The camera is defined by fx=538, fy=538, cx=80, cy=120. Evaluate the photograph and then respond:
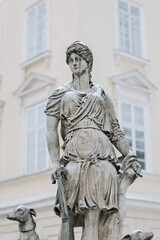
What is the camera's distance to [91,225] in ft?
13.4

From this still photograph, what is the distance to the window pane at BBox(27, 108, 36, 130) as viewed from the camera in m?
15.5

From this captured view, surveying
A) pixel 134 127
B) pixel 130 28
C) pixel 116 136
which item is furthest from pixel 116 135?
pixel 130 28

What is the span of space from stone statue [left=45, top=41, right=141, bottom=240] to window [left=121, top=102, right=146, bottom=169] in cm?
1027

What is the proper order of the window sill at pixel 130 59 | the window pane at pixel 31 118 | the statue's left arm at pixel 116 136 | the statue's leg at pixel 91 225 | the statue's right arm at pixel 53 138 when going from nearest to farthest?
the statue's leg at pixel 91 225 → the statue's right arm at pixel 53 138 → the statue's left arm at pixel 116 136 → the window sill at pixel 130 59 → the window pane at pixel 31 118

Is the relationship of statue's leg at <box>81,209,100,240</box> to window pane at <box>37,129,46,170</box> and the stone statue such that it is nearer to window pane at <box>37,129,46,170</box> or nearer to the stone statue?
the stone statue

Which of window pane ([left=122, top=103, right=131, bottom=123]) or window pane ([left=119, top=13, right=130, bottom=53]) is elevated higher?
window pane ([left=119, top=13, right=130, bottom=53])

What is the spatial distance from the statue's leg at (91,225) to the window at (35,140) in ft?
34.5

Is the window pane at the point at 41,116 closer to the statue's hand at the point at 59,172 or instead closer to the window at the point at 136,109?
the window at the point at 136,109

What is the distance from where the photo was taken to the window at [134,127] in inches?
583

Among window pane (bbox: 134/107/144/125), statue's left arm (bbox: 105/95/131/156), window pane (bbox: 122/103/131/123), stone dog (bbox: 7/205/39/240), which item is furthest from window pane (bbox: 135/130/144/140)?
statue's left arm (bbox: 105/95/131/156)

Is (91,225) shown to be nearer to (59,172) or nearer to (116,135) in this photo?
(59,172)

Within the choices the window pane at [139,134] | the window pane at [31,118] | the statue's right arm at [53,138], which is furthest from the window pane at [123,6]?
the statue's right arm at [53,138]

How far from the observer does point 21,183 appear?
14898 millimetres

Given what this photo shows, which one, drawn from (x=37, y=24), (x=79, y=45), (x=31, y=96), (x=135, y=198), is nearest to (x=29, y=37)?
(x=37, y=24)
